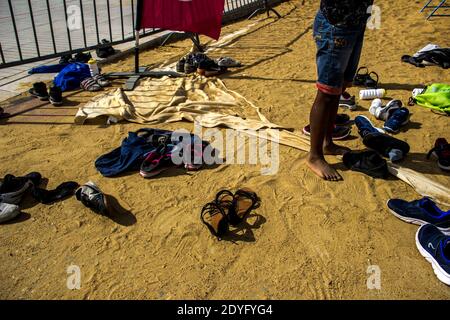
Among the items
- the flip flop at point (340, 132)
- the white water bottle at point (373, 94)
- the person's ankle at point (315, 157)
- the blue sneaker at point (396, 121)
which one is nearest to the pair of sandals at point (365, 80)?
the white water bottle at point (373, 94)

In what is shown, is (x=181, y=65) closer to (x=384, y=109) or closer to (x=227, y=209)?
(x=384, y=109)

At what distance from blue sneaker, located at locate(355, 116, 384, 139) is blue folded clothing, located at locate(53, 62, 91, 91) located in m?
4.05

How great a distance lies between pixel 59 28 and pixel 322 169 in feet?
22.7

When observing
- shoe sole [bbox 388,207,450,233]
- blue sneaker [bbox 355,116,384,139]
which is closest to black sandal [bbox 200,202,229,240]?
shoe sole [bbox 388,207,450,233]

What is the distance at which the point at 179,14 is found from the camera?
541 centimetres

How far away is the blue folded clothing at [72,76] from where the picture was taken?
17.1 ft

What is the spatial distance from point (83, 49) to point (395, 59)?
542 cm

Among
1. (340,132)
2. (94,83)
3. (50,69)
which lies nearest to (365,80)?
(340,132)

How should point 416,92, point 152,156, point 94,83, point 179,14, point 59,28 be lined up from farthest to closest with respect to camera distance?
point 59,28
point 179,14
point 94,83
point 416,92
point 152,156

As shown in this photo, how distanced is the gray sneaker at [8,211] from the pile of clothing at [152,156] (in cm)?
78

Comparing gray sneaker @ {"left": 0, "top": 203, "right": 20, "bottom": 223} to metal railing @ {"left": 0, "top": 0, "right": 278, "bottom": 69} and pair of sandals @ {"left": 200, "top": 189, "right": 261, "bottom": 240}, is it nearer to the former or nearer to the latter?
pair of sandals @ {"left": 200, "top": 189, "right": 261, "bottom": 240}

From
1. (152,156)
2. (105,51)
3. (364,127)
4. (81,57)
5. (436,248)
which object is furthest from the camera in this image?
(105,51)

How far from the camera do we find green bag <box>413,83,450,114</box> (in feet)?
14.1

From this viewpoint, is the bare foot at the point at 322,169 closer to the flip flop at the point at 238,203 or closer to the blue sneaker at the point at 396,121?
the flip flop at the point at 238,203
